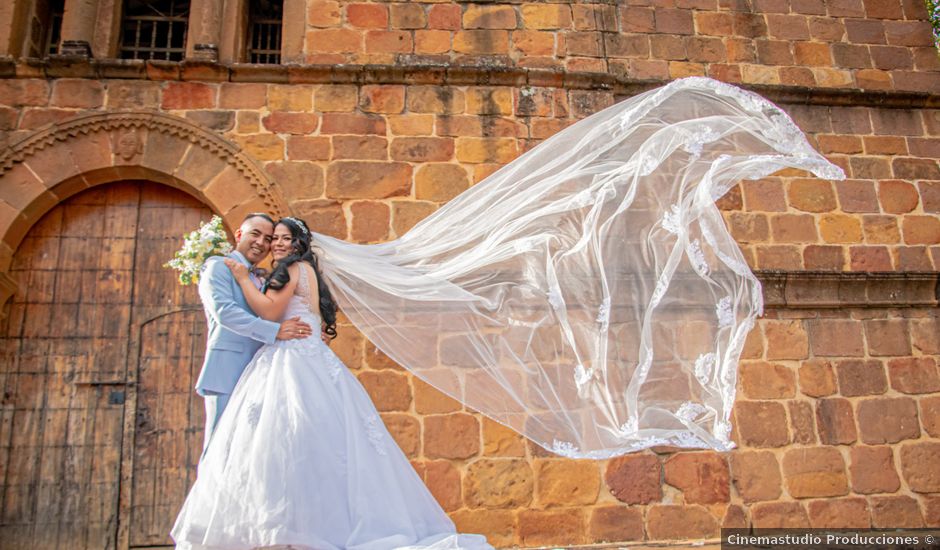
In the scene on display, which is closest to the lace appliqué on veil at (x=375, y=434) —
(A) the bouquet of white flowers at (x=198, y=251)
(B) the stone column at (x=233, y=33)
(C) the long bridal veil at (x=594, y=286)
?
(C) the long bridal veil at (x=594, y=286)

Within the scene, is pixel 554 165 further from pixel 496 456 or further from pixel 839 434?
pixel 839 434

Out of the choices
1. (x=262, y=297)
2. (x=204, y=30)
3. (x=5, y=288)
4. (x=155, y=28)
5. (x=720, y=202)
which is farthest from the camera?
(x=155, y=28)

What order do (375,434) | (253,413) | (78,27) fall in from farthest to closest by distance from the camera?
1. (78,27)
2. (375,434)
3. (253,413)

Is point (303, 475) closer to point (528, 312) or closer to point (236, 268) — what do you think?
point (236, 268)

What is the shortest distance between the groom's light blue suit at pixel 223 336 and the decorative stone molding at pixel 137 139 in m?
1.98

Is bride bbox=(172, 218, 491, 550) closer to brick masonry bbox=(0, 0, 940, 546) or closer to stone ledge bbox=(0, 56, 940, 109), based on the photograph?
brick masonry bbox=(0, 0, 940, 546)

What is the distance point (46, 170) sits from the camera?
535 cm

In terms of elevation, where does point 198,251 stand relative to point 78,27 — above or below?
below

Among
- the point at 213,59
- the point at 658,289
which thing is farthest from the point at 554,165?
the point at 213,59

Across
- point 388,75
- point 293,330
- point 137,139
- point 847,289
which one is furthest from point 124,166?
point 847,289

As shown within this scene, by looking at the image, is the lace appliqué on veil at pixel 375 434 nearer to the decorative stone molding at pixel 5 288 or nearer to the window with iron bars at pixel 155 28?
the decorative stone molding at pixel 5 288

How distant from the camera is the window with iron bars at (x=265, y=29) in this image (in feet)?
20.5

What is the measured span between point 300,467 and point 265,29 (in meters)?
4.59

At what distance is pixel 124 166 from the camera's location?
542 centimetres
